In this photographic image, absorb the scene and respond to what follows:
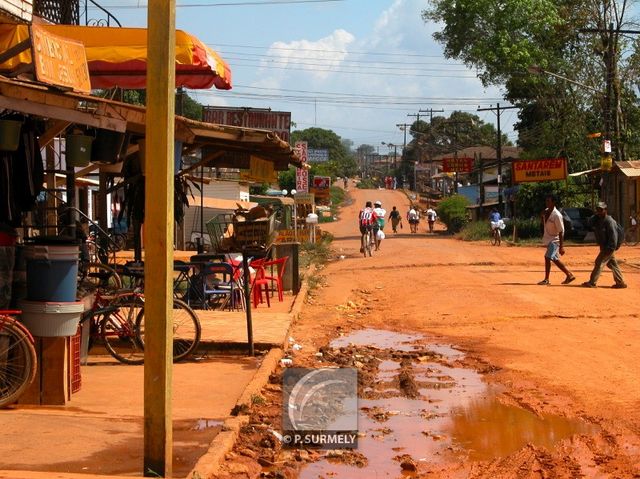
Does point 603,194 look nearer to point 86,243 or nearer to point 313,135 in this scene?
point 86,243

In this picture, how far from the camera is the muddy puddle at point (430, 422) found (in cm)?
656

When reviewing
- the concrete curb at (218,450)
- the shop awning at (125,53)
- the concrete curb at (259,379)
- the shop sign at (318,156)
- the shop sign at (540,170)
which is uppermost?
the shop sign at (318,156)

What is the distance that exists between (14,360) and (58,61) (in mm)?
3097

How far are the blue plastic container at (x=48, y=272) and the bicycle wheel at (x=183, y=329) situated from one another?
6.40 feet

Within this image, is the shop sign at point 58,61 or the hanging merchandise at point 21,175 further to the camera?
the hanging merchandise at point 21,175

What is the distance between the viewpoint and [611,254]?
17844 mm

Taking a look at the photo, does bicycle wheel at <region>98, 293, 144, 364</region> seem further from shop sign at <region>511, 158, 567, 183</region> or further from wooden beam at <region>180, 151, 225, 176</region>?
shop sign at <region>511, 158, 567, 183</region>

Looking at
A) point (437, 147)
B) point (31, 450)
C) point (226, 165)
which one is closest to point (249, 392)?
point (31, 450)

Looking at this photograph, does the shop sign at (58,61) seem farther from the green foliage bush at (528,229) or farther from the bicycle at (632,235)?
the green foliage bush at (528,229)

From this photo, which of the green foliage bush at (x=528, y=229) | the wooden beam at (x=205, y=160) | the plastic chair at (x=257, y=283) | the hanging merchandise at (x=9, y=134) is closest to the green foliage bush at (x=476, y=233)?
the green foliage bush at (x=528, y=229)

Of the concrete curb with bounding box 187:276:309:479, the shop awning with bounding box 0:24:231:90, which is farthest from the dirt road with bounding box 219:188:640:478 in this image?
the shop awning with bounding box 0:24:231:90

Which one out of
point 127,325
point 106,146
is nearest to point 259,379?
→ point 127,325

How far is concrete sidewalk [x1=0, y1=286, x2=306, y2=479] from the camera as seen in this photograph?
5.86 meters

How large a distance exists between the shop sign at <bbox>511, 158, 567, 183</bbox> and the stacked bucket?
36032mm
